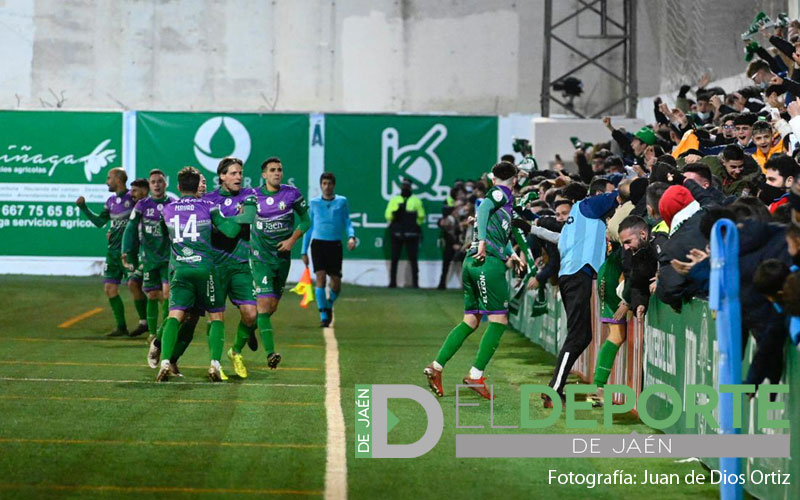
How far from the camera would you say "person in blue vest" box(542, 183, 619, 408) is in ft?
35.1

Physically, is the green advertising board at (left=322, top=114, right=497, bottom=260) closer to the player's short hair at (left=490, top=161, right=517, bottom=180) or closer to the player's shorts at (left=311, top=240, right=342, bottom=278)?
the player's shorts at (left=311, top=240, right=342, bottom=278)

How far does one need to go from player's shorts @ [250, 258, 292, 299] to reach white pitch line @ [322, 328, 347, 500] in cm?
98

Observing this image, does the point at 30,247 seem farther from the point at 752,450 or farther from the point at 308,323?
the point at 752,450

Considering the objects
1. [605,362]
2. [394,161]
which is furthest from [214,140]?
[605,362]

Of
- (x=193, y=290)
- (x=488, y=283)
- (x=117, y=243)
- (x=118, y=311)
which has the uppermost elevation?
(x=117, y=243)

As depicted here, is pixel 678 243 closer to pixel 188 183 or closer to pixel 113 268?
pixel 188 183

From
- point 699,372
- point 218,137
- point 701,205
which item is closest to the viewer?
point 699,372

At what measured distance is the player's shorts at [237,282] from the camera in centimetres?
1172

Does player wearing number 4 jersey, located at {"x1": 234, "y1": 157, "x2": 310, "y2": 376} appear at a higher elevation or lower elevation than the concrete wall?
lower

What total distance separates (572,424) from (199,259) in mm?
3802

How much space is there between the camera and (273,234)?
43.7ft

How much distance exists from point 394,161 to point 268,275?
15.1 metres

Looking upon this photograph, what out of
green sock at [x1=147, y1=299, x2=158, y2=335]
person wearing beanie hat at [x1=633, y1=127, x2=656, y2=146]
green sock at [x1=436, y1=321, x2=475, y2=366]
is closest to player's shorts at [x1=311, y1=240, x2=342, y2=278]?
green sock at [x1=147, y1=299, x2=158, y2=335]

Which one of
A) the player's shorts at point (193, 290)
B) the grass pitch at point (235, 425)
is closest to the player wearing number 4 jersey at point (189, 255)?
the player's shorts at point (193, 290)
